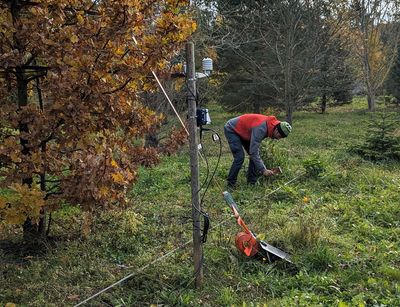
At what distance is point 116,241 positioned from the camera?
519 centimetres

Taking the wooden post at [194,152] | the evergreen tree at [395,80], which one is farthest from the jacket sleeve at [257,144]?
the evergreen tree at [395,80]

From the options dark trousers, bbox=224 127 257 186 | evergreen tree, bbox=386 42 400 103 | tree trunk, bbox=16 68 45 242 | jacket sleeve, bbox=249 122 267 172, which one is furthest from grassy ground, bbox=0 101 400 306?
evergreen tree, bbox=386 42 400 103

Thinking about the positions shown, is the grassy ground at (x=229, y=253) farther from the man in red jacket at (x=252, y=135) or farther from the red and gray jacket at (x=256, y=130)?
the red and gray jacket at (x=256, y=130)

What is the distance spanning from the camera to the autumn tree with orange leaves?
13.0 feet

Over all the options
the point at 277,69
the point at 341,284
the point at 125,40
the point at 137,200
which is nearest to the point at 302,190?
the point at 137,200

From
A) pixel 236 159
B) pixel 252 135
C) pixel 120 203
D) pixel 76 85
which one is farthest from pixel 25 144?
pixel 236 159

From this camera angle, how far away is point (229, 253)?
15.4 feet

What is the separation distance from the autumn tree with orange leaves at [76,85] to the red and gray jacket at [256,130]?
283 cm

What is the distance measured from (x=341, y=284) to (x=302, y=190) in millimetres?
3099

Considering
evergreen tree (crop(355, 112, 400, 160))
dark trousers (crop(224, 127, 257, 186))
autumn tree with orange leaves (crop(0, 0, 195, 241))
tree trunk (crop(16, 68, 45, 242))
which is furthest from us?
evergreen tree (crop(355, 112, 400, 160))

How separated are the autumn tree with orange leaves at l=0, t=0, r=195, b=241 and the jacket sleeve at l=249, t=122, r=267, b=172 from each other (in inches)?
111

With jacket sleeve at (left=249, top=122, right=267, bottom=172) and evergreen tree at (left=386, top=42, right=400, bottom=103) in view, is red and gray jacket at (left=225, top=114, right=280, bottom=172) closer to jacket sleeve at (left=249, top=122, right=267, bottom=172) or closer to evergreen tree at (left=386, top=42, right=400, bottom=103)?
jacket sleeve at (left=249, top=122, right=267, bottom=172)

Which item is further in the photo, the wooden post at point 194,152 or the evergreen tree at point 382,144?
the evergreen tree at point 382,144

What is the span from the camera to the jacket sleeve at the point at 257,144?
7151 millimetres
